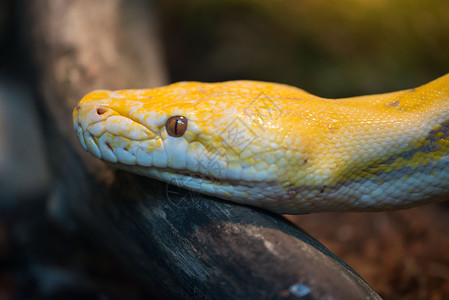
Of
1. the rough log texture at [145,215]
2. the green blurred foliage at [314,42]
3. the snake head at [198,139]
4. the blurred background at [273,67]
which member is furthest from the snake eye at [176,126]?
the green blurred foliage at [314,42]

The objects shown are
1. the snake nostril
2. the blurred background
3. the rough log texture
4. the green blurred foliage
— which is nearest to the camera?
the rough log texture

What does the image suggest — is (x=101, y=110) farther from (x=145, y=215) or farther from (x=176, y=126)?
(x=145, y=215)

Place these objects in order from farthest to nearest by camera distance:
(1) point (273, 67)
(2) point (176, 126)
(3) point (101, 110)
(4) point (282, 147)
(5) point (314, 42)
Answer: (1) point (273, 67) → (5) point (314, 42) → (3) point (101, 110) → (2) point (176, 126) → (4) point (282, 147)

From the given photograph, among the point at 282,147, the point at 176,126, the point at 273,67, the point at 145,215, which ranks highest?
the point at 176,126

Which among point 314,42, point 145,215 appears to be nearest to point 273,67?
point 314,42

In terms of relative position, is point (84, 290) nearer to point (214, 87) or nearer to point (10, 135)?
point (214, 87)

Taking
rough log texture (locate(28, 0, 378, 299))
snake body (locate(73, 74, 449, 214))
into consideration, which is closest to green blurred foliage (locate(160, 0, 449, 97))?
rough log texture (locate(28, 0, 378, 299))

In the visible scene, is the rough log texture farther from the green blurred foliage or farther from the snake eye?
the green blurred foliage
